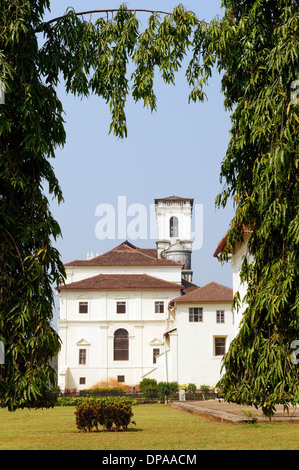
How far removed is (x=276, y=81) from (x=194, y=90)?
1326 millimetres

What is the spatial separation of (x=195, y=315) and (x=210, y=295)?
6.95 ft

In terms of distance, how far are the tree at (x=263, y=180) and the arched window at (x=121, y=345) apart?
48698mm

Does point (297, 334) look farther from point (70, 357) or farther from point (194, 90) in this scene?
point (70, 357)

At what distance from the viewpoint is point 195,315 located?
49.9 metres

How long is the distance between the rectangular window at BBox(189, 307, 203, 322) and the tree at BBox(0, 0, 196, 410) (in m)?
41.6

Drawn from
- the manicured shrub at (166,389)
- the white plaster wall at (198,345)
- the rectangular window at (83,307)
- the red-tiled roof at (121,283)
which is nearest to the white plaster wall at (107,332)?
the rectangular window at (83,307)

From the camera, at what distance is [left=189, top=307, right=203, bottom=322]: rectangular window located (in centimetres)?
4972

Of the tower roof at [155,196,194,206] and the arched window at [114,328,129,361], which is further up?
the tower roof at [155,196,194,206]

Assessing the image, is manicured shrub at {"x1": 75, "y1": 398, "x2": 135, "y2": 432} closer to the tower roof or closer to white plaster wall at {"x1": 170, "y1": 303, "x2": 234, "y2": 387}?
white plaster wall at {"x1": 170, "y1": 303, "x2": 234, "y2": 387}

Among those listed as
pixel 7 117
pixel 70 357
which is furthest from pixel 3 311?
pixel 70 357

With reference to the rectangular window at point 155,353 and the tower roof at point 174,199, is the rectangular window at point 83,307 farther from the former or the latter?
the tower roof at point 174,199

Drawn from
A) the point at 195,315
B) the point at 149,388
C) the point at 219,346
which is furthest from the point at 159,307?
the point at 149,388

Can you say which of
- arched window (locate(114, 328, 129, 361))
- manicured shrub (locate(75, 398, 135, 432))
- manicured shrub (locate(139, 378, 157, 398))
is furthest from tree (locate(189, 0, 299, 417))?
arched window (locate(114, 328, 129, 361))

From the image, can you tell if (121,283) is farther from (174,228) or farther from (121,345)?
(174,228)
